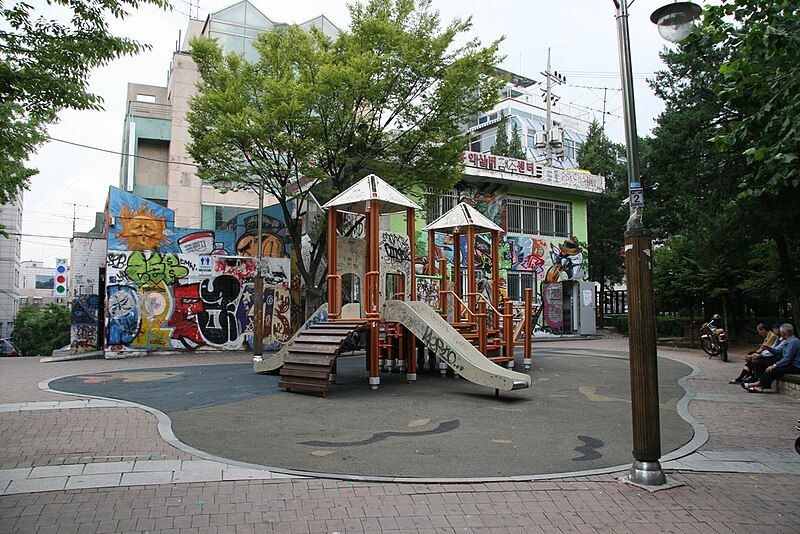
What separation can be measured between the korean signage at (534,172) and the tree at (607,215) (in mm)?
3914

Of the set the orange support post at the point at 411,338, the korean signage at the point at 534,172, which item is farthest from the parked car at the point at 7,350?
the orange support post at the point at 411,338

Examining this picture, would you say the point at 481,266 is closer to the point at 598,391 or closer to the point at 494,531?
the point at 598,391

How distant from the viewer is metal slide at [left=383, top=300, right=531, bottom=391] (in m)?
10.3

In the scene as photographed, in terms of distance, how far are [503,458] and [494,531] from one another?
7.10ft

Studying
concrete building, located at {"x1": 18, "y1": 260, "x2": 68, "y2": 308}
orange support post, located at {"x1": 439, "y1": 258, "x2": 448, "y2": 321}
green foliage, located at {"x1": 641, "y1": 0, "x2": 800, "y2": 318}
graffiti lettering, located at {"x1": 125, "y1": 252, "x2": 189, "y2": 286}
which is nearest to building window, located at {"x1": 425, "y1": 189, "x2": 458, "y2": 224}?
green foliage, located at {"x1": 641, "y1": 0, "x2": 800, "y2": 318}

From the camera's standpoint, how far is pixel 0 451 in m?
6.69

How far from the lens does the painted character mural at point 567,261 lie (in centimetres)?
3030

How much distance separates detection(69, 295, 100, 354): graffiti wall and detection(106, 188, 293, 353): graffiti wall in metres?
2.60

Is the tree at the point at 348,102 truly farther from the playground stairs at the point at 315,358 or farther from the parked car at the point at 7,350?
the parked car at the point at 7,350

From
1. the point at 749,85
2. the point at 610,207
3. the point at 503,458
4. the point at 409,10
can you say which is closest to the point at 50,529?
the point at 503,458

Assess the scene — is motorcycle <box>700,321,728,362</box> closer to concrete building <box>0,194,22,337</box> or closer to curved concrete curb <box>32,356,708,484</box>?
curved concrete curb <box>32,356,708,484</box>

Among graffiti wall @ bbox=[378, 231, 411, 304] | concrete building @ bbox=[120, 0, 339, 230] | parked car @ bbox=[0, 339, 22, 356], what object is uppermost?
concrete building @ bbox=[120, 0, 339, 230]

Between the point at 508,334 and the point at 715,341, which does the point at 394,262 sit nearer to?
the point at 508,334

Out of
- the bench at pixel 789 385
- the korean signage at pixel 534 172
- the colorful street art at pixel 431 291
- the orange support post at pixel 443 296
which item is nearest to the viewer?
the bench at pixel 789 385
